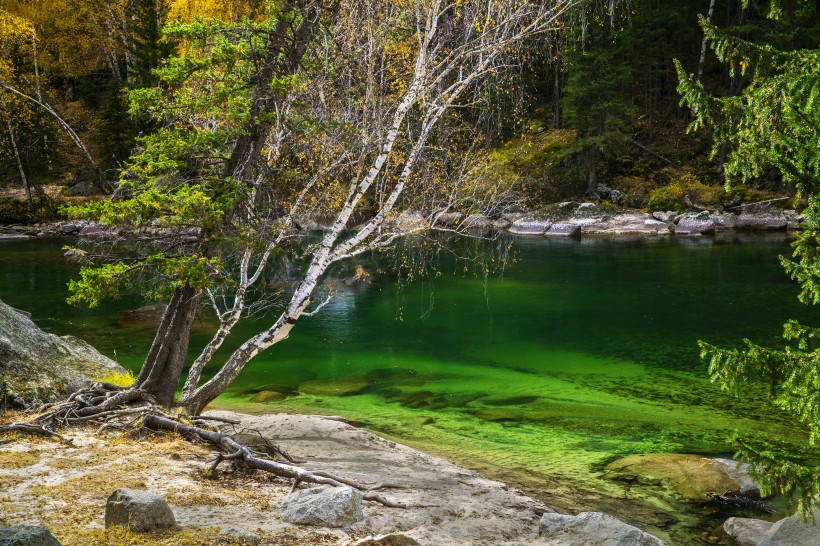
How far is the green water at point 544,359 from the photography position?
941cm

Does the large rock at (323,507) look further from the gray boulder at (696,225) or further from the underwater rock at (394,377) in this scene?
the gray boulder at (696,225)

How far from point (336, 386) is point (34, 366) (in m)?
5.93

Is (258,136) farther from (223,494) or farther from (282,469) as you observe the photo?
(223,494)

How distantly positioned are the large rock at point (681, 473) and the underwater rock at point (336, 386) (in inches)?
224

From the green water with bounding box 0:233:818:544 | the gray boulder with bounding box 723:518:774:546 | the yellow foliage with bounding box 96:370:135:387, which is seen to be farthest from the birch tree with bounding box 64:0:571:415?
the gray boulder with bounding box 723:518:774:546

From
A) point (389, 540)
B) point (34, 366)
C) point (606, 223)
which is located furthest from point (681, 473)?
point (606, 223)

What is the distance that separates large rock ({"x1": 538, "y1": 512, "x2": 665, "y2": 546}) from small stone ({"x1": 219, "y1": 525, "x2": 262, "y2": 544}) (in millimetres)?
2587

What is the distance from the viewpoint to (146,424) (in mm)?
7863

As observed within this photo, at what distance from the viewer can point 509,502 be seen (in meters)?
7.16

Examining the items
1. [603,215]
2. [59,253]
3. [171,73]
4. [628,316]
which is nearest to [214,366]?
[171,73]

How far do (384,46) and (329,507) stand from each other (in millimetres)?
6684

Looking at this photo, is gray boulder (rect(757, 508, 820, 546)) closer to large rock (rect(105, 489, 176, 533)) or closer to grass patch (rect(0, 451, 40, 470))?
large rock (rect(105, 489, 176, 533))

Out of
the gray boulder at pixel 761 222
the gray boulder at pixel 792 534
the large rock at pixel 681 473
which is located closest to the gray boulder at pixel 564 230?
the gray boulder at pixel 761 222

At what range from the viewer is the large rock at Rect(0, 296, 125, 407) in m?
8.23
